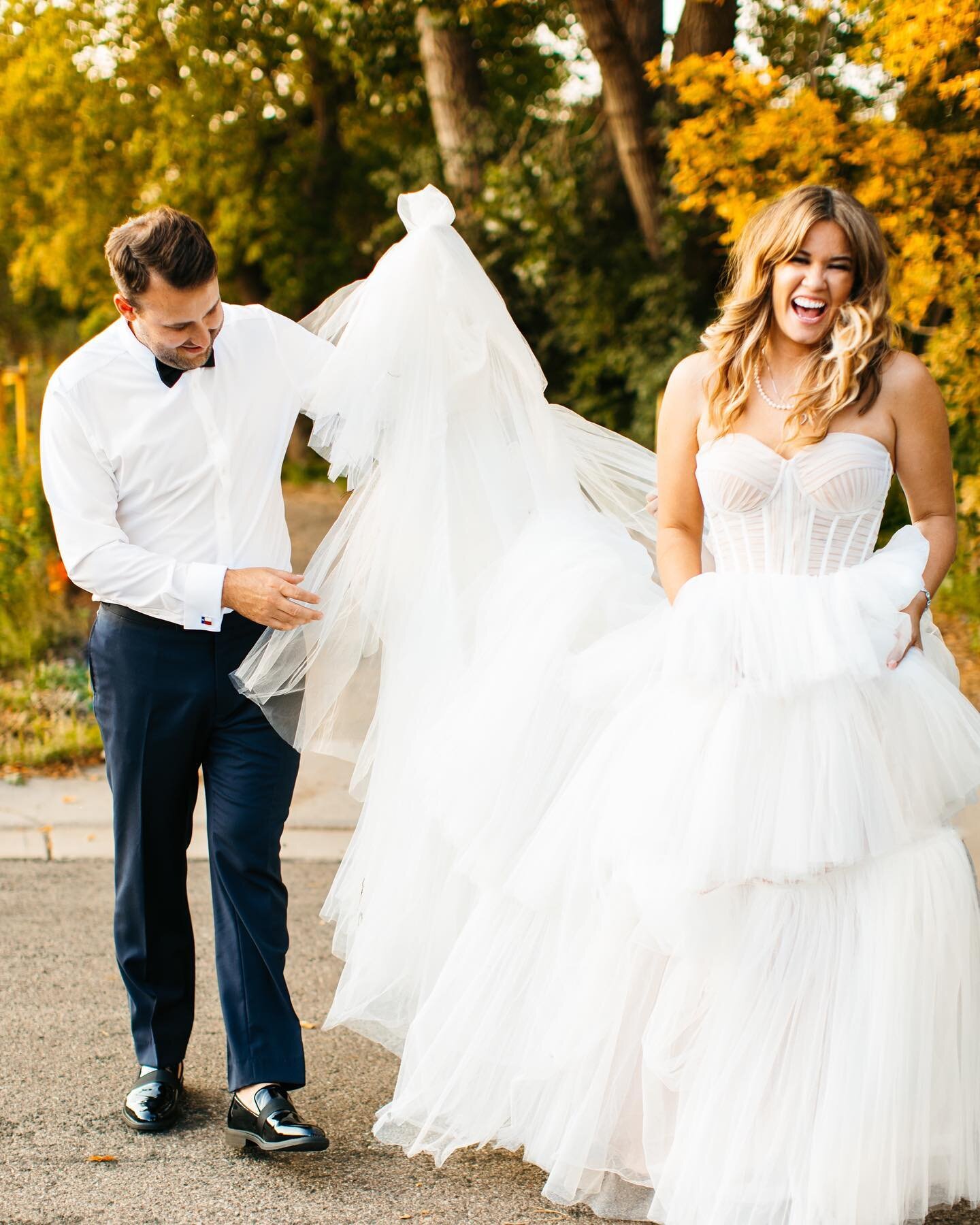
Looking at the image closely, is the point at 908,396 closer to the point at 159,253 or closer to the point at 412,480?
the point at 412,480

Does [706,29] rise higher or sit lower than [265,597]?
higher

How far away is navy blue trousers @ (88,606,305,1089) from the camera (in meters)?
3.50

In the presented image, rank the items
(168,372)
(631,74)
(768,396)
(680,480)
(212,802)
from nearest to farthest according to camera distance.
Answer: (768,396) → (680,480) → (168,372) → (212,802) → (631,74)

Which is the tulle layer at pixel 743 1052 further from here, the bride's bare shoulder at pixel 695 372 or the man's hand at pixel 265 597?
the bride's bare shoulder at pixel 695 372

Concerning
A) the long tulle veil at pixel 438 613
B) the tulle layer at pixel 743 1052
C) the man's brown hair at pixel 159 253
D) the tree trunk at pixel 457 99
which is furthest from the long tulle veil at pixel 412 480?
the tree trunk at pixel 457 99

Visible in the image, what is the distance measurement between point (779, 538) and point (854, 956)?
983 mm

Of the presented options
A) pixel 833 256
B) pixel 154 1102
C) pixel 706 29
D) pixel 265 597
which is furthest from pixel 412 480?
pixel 706 29

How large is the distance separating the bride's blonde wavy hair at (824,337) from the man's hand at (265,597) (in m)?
Answer: 1.14

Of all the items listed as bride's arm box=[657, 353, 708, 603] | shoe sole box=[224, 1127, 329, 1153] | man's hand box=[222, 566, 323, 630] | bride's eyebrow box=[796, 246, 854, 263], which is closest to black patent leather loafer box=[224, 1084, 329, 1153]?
shoe sole box=[224, 1127, 329, 1153]

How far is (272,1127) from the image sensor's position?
343cm

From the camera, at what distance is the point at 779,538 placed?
3209mm

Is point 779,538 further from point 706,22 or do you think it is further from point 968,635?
point 706,22

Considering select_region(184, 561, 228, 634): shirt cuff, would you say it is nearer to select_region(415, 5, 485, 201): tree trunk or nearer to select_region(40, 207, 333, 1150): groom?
select_region(40, 207, 333, 1150): groom

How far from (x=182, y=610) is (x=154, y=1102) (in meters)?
1.38
